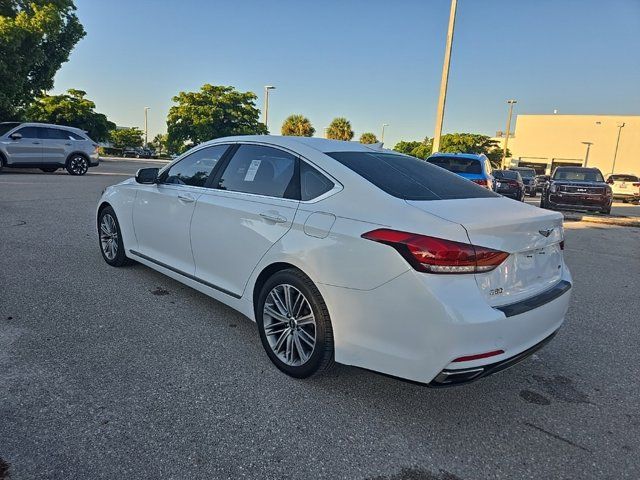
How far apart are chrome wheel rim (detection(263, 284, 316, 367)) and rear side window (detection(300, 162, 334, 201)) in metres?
0.61

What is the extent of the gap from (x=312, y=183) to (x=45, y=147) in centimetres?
1587

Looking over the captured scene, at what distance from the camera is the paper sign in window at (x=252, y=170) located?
3.54 metres

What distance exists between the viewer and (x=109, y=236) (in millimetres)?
5297

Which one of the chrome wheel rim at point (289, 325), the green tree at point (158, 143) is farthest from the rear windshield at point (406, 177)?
the green tree at point (158, 143)

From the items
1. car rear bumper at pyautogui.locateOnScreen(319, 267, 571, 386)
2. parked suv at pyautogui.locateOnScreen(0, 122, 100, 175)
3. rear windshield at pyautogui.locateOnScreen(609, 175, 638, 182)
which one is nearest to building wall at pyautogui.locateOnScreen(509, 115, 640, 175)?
rear windshield at pyautogui.locateOnScreen(609, 175, 638, 182)

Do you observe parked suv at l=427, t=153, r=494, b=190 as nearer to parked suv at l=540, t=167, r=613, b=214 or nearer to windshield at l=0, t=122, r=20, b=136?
parked suv at l=540, t=167, r=613, b=214

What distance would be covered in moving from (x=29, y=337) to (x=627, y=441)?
→ 399 centimetres

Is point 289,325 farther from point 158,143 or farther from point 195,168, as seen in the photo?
point 158,143

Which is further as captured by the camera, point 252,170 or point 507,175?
point 507,175

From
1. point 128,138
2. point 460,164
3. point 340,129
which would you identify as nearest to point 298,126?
point 340,129

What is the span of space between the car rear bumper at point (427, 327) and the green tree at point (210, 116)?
3973 centimetres

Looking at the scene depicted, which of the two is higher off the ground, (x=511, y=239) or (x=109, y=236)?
(x=511, y=239)

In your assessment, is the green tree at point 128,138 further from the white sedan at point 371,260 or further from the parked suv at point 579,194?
the white sedan at point 371,260

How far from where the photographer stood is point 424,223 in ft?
7.91
